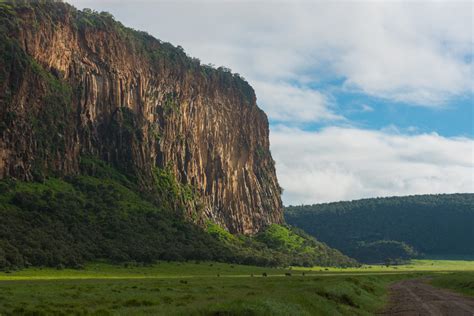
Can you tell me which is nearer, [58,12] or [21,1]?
[21,1]

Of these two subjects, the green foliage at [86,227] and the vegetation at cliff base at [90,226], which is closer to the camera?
the green foliage at [86,227]

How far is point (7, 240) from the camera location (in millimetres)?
123250

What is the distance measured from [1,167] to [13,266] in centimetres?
4731

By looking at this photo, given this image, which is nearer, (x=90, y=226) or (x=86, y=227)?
(x=86, y=227)

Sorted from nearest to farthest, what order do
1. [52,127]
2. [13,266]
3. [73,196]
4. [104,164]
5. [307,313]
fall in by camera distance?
[307,313], [13,266], [73,196], [52,127], [104,164]

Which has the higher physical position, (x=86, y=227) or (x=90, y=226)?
(x=90, y=226)

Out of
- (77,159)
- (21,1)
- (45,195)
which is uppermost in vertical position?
(21,1)

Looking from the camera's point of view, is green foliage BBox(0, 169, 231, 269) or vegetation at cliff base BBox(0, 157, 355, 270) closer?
green foliage BBox(0, 169, 231, 269)

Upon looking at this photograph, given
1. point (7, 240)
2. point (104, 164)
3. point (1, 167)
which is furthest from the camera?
point (104, 164)

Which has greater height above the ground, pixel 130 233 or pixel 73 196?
pixel 73 196

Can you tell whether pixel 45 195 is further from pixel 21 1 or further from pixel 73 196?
pixel 21 1

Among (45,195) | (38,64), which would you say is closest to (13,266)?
(45,195)

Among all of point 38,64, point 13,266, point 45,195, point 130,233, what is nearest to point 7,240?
point 13,266

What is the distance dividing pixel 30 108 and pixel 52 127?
9.59 m
